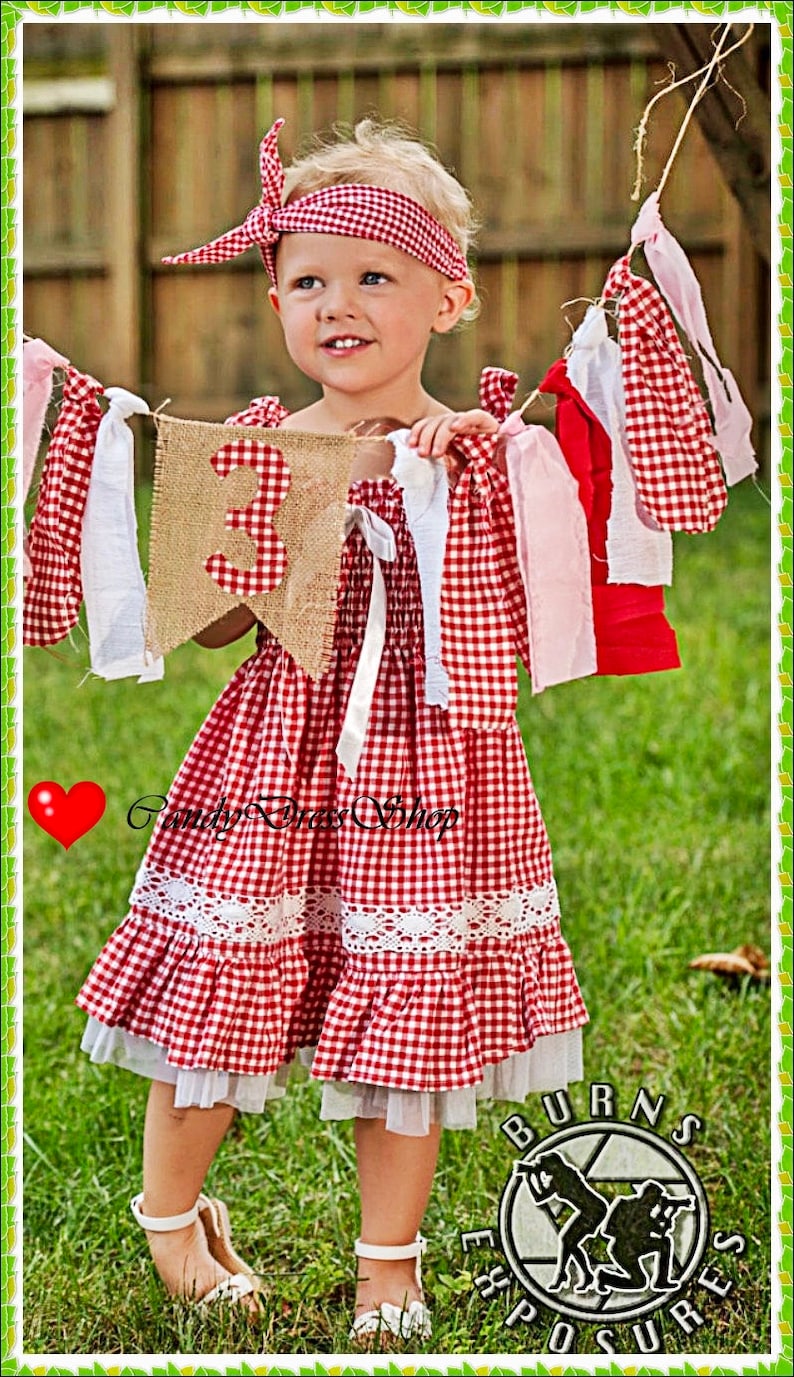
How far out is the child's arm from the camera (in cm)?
175

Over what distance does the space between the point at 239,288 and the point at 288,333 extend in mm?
3452

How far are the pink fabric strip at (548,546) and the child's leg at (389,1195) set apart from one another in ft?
1.72

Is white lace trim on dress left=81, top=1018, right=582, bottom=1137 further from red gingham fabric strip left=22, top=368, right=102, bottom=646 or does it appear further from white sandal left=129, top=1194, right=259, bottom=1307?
red gingham fabric strip left=22, top=368, right=102, bottom=646

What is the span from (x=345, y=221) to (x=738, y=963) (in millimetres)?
1487

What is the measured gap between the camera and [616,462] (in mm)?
1651

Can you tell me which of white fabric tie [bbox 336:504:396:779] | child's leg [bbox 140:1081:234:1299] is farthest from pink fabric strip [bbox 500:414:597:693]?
child's leg [bbox 140:1081:234:1299]

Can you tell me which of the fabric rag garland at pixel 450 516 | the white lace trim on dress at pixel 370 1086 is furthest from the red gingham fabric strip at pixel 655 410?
the white lace trim on dress at pixel 370 1086

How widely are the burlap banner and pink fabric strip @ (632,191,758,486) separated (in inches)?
15.4

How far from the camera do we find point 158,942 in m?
1.77

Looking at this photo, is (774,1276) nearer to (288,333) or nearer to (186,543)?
(186,543)

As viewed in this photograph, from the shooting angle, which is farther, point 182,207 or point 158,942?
point 182,207

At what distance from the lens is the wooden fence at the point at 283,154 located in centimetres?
483

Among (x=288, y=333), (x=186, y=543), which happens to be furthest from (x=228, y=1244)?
(x=288, y=333)

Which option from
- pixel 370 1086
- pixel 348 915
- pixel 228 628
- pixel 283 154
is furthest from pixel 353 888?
pixel 283 154
